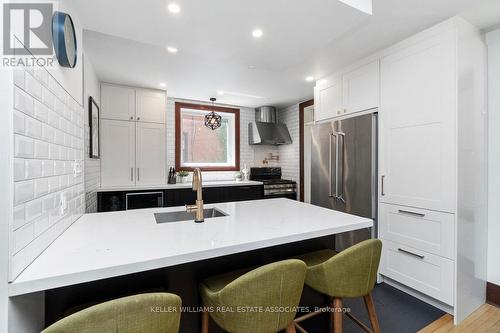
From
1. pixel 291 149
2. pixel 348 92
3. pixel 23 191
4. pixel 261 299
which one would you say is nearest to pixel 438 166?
pixel 348 92

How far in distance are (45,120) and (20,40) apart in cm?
32

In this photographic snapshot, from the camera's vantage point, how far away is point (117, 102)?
3486 millimetres

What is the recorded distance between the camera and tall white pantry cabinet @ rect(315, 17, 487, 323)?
1.91 meters

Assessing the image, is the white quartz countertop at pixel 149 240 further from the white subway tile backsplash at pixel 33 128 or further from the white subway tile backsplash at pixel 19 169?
the white subway tile backsplash at pixel 33 128

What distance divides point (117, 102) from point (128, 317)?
11.4 ft

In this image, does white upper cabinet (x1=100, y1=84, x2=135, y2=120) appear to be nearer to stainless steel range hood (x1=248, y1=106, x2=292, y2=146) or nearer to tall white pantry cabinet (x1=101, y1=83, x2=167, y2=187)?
tall white pantry cabinet (x1=101, y1=83, x2=167, y2=187)

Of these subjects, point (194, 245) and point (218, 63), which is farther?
point (218, 63)

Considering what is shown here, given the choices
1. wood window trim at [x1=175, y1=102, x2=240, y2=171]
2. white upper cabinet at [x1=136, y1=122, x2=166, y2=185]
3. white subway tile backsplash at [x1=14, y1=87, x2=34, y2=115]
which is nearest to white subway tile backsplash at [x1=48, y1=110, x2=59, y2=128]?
white subway tile backsplash at [x1=14, y1=87, x2=34, y2=115]

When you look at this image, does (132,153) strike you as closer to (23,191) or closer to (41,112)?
(41,112)

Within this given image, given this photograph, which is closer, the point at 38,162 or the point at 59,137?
the point at 38,162

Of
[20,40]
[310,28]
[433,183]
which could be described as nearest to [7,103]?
[20,40]

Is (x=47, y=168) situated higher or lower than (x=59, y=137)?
lower

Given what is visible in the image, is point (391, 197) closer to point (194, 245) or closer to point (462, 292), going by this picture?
point (462, 292)

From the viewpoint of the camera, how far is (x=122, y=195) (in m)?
3.29
